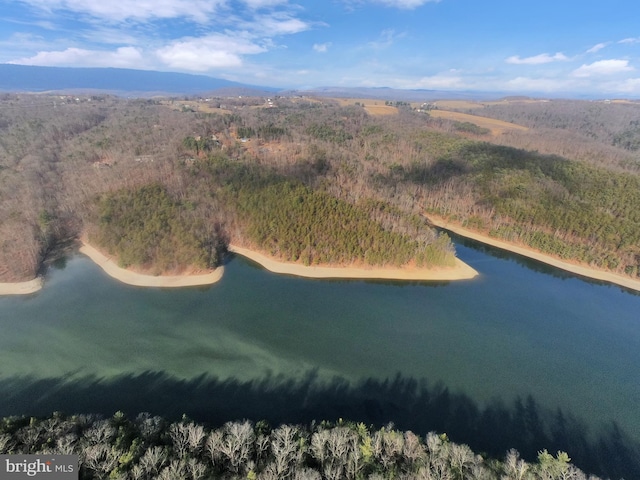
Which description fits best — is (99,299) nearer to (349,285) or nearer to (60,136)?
(349,285)

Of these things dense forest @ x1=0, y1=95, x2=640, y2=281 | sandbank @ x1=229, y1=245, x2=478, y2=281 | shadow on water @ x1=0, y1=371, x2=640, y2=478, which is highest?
dense forest @ x1=0, y1=95, x2=640, y2=281

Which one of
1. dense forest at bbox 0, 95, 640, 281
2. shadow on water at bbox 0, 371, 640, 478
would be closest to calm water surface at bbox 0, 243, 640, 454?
shadow on water at bbox 0, 371, 640, 478

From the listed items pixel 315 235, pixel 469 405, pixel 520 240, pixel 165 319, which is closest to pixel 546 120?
pixel 520 240

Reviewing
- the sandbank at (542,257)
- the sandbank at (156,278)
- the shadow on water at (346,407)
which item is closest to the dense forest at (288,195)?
the sandbank at (542,257)

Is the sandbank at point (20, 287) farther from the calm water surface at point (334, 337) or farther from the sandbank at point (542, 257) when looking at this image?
the sandbank at point (542, 257)

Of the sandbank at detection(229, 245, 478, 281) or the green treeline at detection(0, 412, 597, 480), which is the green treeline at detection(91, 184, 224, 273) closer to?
the sandbank at detection(229, 245, 478, 281)
